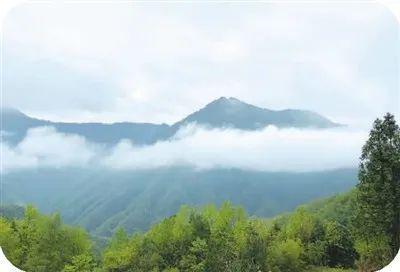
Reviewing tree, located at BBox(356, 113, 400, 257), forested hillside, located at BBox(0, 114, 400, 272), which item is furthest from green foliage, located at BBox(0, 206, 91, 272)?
tree, located at BBox(356, 113, 400, 257)

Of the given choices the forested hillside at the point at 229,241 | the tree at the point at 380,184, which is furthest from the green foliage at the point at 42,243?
the tree at the point at 380,184

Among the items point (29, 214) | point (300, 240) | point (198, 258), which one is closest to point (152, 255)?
point (198, 258)

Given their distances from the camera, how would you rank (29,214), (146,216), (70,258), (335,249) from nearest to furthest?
(70,258) → (29,214) → (335,249) → (146,216)

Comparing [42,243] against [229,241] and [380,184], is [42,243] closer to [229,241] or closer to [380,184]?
[229,241]

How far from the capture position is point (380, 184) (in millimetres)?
14352

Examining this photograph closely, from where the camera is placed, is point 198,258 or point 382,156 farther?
point 198,258

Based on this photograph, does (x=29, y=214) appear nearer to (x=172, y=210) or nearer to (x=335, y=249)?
(x=335, y=249)

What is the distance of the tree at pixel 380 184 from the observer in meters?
13.6

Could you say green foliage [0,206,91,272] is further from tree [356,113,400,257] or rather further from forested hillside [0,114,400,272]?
tree [356,113,400,257]

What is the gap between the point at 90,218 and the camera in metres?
174

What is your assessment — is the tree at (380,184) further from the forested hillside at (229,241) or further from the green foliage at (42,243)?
the green foliage at (42,243)

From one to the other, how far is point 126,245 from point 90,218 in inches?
6218

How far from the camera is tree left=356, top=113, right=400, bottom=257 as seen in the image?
44.8 feet

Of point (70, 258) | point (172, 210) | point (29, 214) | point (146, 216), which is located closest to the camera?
point (70, 258)
